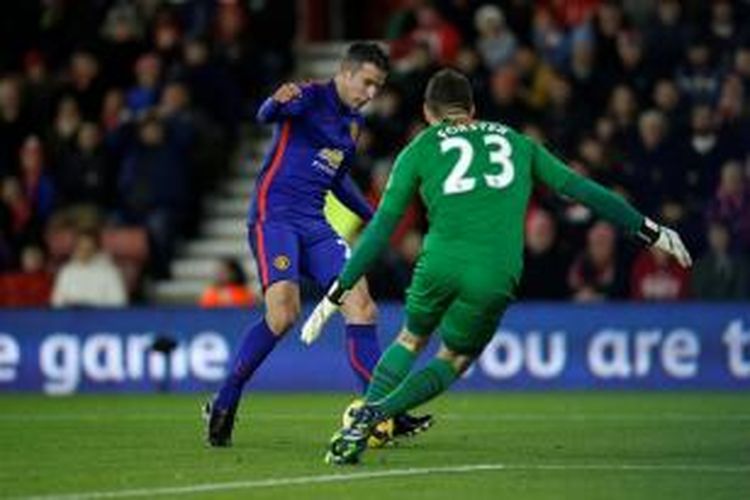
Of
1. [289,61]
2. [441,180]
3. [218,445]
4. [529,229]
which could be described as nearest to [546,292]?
[529,229]

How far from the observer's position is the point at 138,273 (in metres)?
22.5

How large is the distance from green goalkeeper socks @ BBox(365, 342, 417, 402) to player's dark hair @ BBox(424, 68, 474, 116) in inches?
48.9

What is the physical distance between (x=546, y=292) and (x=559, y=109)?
5.82 feet

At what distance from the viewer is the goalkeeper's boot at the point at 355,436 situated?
38.1 feet

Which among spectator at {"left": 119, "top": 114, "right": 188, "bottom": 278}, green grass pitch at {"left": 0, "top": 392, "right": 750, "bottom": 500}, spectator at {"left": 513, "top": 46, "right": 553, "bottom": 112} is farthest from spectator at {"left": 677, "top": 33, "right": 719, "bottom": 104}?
spectator at {"left": 119, "top": 114, "right": 188, "bottom": 278}

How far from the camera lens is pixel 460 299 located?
38.0 ft

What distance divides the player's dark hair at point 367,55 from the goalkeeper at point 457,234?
150 centimetres

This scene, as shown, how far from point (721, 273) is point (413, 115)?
12.5 ft

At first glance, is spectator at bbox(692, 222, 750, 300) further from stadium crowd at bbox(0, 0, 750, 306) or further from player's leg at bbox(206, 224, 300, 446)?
player's leg at bbox(206, 224, 300, 446)

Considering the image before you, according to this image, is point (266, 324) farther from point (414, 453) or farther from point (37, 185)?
point (37, 185)

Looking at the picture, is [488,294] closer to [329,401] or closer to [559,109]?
[329,401]

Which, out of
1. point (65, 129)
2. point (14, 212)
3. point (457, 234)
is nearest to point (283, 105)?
point (457, 234)

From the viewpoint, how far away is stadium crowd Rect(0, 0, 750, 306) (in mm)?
20484

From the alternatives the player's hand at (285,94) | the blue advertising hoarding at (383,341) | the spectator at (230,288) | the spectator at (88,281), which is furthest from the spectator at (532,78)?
the player's hand at (285,94)
